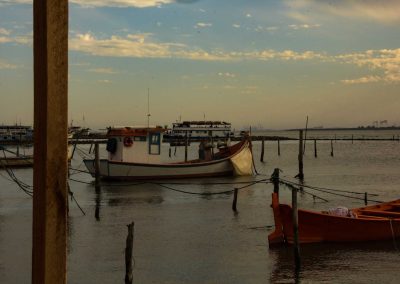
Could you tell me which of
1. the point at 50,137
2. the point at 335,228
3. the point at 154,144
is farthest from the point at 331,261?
the point at 154,144

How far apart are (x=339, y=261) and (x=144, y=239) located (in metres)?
5.87

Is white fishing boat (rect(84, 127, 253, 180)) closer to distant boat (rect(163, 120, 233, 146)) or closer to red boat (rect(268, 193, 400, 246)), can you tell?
red boat (rect(268, 193, 400, 246))

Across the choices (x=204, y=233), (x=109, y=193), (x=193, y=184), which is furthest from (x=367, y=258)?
(x=193, y=184)

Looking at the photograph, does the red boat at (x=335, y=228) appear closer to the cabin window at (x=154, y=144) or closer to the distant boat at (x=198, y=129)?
the cabin window at (x=154, y=144)

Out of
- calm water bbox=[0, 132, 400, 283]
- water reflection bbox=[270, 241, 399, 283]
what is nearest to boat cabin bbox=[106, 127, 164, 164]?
calm water bbox=[0, 132, 400, 283]

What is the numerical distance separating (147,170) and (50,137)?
28682mm

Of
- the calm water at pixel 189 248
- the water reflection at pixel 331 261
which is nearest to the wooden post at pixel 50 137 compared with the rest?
the calm water at pixel 189 248

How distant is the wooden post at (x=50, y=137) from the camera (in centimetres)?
304

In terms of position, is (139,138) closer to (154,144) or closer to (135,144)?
(135,144)

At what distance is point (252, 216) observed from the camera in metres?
19.6

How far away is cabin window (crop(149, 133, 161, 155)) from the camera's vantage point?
3165 cm

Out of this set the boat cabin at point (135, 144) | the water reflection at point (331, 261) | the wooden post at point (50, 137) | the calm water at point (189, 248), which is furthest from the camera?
the boat cabin at point (135, 144)

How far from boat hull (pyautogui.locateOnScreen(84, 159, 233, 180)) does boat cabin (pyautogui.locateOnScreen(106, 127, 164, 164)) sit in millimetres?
630

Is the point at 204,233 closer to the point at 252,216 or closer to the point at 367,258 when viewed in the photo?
the point at 252,216
